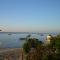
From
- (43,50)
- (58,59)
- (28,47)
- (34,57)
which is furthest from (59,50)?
(28,47)

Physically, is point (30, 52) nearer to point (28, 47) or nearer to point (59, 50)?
point (28, 47)

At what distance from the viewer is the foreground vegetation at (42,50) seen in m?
4.71

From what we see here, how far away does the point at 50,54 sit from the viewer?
15.8ft

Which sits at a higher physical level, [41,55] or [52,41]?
[52,41]

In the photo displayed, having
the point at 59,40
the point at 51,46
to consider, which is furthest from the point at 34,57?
the point at 59,40

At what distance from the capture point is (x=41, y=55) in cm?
506

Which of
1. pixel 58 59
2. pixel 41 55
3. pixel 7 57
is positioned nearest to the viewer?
pixel 58 59

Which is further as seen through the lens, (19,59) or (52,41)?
(19,59)

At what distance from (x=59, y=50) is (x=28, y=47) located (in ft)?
4.39

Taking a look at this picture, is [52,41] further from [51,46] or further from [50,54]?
[50,54]

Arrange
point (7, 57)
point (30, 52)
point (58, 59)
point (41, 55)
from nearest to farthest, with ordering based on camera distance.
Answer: point (58, 59) → point (41, 55) → point (30, 52) → point (7, 57)

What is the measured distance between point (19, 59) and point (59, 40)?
2.33 metres

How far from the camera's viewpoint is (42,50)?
16.8ft

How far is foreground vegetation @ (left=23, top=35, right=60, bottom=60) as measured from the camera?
4714mm
